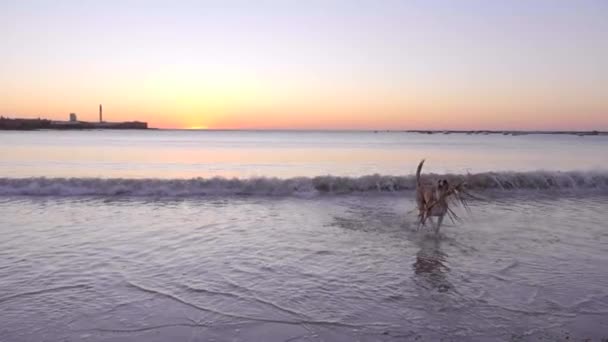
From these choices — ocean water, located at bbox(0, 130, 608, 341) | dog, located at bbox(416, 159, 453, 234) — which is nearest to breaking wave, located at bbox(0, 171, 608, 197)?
ocean water, located at bbox(0, 130, 608, 341)

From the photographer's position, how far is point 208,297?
4.91 m

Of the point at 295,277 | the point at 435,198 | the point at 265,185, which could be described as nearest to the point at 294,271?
the point at 295,277

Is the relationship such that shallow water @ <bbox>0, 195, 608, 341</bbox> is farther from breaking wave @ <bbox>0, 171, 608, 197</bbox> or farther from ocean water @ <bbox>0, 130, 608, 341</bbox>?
breaking wave @ <bbox>0, 171, 608, 197</bbox>

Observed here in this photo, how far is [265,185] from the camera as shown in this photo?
14.3 meters

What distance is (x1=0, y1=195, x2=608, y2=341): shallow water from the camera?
13.7ft

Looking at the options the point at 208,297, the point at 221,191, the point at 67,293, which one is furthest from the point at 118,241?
the point at 221,191

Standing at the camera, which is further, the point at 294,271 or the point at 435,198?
the point at 435,198

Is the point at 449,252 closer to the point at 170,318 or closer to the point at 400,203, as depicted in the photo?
the point at 170,318

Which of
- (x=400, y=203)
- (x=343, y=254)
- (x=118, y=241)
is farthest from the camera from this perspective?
(x=400, y=203)

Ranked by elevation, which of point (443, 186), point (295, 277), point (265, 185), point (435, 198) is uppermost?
point (443, 186)

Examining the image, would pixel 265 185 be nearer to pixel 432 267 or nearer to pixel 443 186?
pixel 443 186

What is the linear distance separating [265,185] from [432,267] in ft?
28.7

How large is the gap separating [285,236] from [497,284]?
12.2 ft

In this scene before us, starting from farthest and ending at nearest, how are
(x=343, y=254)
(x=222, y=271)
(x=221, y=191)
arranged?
(x=221, y=191), (x=343, y=254), (x=222, y=271)
